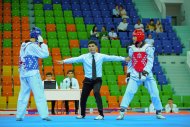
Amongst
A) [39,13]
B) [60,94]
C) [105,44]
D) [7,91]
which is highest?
[39,13]

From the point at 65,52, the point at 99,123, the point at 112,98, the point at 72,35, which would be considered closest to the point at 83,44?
the point at 72,35

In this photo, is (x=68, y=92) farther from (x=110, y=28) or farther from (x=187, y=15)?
(x=187, y=15)

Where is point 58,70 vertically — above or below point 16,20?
below

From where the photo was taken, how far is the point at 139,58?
11.4 metres

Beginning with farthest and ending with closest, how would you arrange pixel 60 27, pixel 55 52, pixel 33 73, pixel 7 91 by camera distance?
pixel 60 27 → pixel 55 52 → pixel 7 91 → pixel 33 73

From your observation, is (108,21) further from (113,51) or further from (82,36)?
(113,51)

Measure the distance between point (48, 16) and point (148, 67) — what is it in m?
14.1

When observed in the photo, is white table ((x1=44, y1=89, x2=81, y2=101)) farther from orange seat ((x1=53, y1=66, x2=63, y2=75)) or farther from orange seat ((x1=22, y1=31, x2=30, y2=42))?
orange seat ((x1=22, y1=31, x2=30, y2=42))

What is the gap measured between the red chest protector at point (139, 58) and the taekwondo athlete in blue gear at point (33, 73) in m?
2.14

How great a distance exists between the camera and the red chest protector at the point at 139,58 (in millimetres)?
11351

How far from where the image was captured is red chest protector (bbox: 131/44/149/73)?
11351 millimetres

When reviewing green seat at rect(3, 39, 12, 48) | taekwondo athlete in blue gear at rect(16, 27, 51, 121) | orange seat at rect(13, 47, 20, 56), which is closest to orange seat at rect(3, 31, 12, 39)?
green seat at rect(3, 39, 12, 48)

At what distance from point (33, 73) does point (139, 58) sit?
2.56 m

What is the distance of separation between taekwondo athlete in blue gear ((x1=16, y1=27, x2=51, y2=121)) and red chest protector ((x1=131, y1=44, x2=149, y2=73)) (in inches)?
84.4
